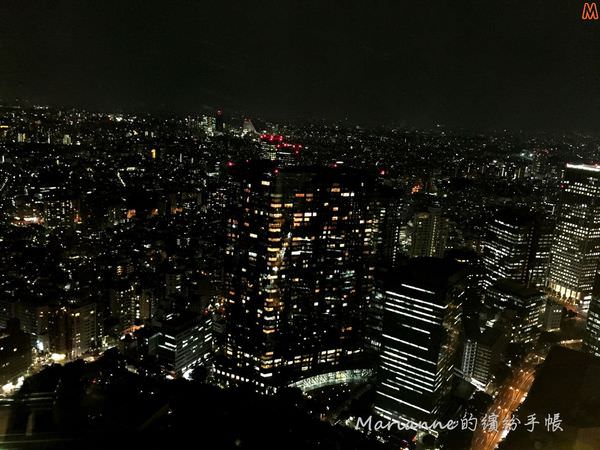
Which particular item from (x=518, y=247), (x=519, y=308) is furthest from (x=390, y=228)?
(x=518, y=247)

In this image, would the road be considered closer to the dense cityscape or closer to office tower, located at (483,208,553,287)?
the dense cityscape

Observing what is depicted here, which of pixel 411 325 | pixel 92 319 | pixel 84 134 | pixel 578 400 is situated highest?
pixel 84 134

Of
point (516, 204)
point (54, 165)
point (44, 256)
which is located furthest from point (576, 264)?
point (54, 165)

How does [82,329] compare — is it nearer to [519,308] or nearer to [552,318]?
[519,308]

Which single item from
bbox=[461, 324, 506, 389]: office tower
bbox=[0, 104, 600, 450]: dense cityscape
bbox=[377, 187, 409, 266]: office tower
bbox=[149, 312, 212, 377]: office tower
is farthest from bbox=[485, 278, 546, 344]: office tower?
bbox=[149, 312, 212, 377]: office tower

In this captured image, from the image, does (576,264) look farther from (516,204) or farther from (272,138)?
(272,138)
